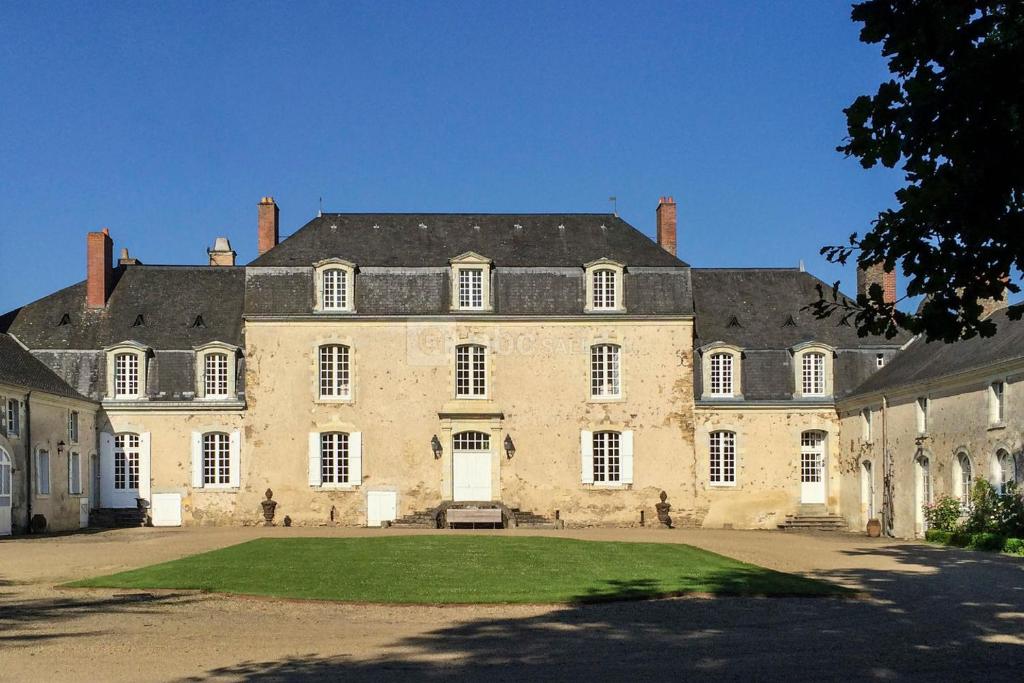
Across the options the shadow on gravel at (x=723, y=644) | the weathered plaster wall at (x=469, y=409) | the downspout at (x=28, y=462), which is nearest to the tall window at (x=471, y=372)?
the weathered plaster wall at (x=469, y=409)

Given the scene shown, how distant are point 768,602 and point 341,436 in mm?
19191

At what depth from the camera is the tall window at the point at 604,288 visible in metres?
32.1

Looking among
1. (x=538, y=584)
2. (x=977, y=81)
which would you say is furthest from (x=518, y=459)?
(x=977, y=81)

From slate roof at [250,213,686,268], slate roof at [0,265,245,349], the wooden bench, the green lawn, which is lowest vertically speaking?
the wooden bench

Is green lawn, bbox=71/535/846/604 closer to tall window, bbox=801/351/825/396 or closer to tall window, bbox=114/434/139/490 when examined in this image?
tall window, bbox=114/434/139/490

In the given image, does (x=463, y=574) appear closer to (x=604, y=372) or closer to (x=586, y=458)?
(x=586, y=458)

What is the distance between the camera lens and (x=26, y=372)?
2873 cm

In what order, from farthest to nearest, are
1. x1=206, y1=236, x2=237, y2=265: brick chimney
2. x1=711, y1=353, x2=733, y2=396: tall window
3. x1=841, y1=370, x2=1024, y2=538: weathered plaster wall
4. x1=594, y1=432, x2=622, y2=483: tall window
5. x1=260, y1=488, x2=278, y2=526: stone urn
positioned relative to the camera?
1. x1=206, y1=236, x2=237, y2=265: brick chimney
2. x1=711, y1=353, x2=733, y2=396: tall window
3. x1=594, y1=432, x2=622, y2=483: tall window
4. x1=260, y1=488, x2=278, y2=526: stone urn
5. x1=841, y1=370, x2=1024, y2=538: weathered plaster wall

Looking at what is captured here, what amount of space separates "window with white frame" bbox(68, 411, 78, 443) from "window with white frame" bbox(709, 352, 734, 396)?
1716cm

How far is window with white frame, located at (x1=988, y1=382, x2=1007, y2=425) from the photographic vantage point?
2344 centimetres

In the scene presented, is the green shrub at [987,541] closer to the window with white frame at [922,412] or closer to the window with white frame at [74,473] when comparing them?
the window with white frame at [922,412]

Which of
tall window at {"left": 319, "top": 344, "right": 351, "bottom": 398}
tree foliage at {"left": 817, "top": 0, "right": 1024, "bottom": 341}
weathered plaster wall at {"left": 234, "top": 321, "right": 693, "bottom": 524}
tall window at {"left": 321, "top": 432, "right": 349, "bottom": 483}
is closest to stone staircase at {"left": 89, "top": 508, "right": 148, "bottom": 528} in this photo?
weathered plaster wall at {"left": 234, "top": 321, "right": 693, "bottom": 524}

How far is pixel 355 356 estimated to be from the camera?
3159 cm

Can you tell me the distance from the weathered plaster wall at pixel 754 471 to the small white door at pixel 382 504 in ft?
27.2
